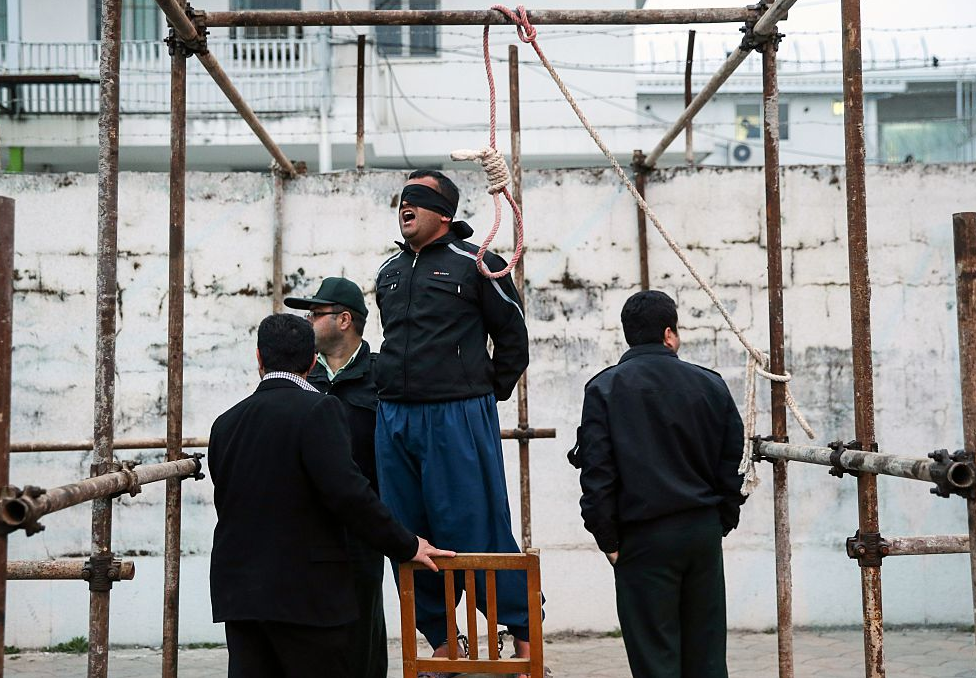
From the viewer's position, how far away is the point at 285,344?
9.62 ft

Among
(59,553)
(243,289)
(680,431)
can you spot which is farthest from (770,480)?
(59,553)

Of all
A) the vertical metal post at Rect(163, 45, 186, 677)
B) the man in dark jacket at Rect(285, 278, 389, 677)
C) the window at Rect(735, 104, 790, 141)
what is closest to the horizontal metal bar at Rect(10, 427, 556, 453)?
the man in dark jacket at Rect(285, 278, 389, 677)

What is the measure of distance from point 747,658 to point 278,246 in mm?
2999

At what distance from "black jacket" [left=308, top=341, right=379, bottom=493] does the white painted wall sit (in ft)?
5.35

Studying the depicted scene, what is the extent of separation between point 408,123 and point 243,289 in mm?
6061

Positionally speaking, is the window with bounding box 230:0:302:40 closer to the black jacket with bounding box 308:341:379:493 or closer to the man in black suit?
the black jacket with bounding box 308:341:379:493

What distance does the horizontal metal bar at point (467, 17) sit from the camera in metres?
3.67

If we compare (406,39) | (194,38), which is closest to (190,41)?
(194,38)

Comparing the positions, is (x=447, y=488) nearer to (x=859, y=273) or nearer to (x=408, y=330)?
(x=408, y=330)

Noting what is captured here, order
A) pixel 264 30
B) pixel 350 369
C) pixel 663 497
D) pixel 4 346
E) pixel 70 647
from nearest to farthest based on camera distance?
pixel 4 346 < pixel 663 497 < pixel 350 369 < pixel 70 647 < pixel 264 30

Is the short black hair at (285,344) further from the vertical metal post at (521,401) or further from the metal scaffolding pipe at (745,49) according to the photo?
the metal scaffolding pipe at (745,49)

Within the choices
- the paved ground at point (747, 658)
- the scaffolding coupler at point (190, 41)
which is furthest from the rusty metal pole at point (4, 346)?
the paved ground at point (747, 658)

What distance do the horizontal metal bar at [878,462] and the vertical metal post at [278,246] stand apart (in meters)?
2.62

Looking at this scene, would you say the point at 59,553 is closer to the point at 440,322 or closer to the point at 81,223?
the point at 81,223
